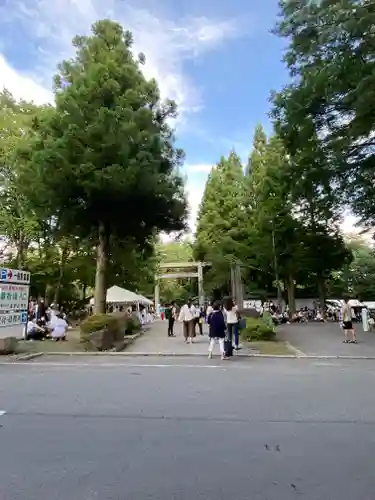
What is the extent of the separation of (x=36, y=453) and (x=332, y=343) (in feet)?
46.3

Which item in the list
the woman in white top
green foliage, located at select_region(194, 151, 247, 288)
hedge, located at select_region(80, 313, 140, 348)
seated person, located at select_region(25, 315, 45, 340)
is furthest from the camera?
green foliage, located at select_region(194, 151, 247, 288)

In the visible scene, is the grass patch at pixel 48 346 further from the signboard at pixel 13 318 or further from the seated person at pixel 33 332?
the signboard at pixel 13 318

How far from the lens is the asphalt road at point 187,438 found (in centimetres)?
367

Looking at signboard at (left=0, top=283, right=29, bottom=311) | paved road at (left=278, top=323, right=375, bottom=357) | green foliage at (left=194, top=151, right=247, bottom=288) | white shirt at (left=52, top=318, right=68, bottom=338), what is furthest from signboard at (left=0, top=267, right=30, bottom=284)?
green foliage at (left=194, top=151, right=247, bottom=288)

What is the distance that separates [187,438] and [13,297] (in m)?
12.3

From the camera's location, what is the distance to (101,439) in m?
4.93

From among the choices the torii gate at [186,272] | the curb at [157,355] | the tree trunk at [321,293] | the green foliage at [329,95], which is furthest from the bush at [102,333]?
the torii gate at [186,272]

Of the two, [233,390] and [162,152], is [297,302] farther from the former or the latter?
[233,390]

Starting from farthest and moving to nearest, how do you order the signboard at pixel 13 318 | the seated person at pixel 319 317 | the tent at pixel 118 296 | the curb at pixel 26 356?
the seated person at pixel 319 317, the tent at pixel 118 296, the signboard at pixel 13 318, the curb at pixel 26 356

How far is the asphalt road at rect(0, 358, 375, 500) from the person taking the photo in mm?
3668

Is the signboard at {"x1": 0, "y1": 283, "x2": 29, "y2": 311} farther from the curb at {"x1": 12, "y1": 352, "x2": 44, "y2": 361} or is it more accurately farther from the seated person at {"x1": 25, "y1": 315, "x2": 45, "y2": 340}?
the curb at {"x1": 12, "y1": 352, "x2": 44, "y2": 361}

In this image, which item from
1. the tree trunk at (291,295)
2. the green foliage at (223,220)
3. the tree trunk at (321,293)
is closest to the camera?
the tree trunk at (321,293)

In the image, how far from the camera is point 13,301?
15.6 m

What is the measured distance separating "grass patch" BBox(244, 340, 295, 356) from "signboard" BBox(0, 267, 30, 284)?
843 centimetres
